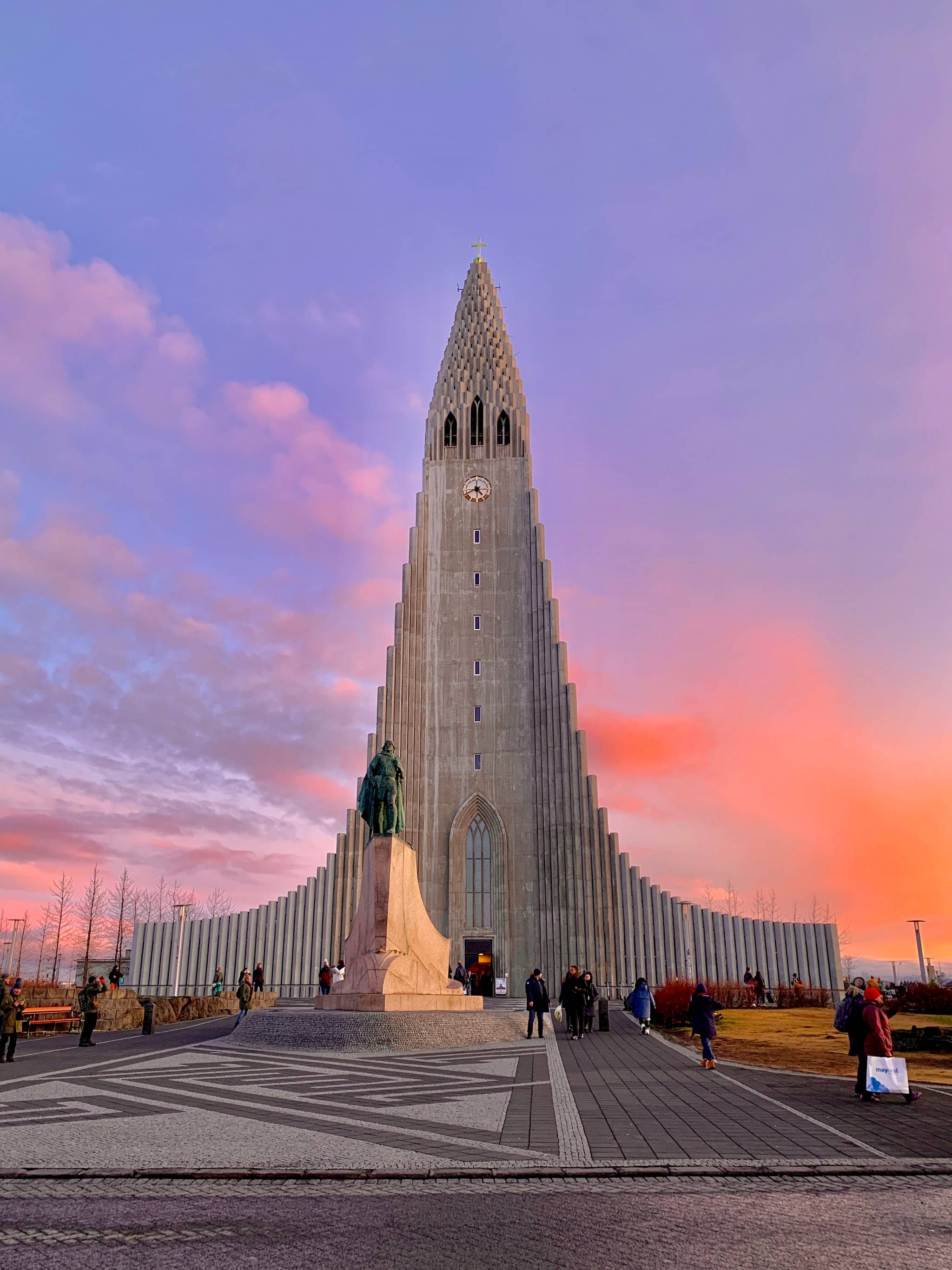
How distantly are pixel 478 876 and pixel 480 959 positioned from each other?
368 centimetres

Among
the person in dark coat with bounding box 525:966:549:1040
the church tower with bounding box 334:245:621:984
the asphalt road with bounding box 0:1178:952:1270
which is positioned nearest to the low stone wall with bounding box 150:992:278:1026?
the person in dark coat with bounding box 525:966:549:1040

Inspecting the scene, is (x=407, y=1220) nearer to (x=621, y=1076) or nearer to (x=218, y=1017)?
(x=621, y=1076)

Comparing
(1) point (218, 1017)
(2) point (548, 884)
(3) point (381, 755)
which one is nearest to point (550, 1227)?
(3) point (381, 755)

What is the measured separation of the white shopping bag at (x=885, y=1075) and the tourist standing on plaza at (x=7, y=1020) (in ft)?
41.4

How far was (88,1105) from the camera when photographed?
9.59 meters

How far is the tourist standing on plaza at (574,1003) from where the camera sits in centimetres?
1964

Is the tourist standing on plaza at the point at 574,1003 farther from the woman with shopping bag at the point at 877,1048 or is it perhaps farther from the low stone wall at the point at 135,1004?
the woman with shopping bag at the point at 877,1048

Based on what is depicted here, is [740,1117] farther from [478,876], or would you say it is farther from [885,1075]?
[478,876]

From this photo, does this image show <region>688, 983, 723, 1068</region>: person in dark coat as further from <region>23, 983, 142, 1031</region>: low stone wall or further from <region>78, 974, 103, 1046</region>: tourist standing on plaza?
<region>23, 983, 142, 1031</region>: low stone wall

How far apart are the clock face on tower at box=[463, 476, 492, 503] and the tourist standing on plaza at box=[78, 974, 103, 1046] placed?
113 feet

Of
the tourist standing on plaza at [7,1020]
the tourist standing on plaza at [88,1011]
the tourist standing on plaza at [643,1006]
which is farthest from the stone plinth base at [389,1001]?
the tourist standing on plaza at [7,1020]

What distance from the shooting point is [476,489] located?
49.7 m

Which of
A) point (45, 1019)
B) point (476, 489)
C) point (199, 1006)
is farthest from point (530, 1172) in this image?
point (476, 489)

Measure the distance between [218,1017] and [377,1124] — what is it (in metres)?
23.6
